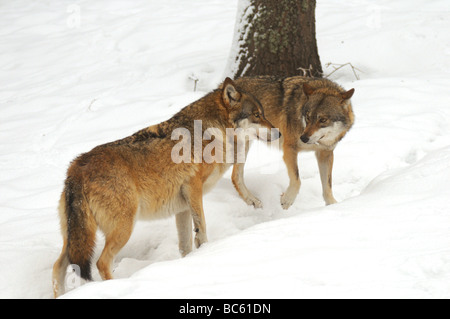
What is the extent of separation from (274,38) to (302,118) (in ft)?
7.39

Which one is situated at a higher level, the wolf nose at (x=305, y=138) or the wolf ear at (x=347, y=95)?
the wolf ear at (x=347, y=95)

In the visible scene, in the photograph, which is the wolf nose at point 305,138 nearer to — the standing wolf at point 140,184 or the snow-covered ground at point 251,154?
the standing wolf at point 140,184

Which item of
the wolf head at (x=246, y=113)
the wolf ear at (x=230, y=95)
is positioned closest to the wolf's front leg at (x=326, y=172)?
the wolf head at (x=246, y=113)

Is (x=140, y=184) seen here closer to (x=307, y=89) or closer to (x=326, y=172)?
(x=307, y=89)

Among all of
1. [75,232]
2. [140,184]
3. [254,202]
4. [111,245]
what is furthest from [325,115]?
[75,232]

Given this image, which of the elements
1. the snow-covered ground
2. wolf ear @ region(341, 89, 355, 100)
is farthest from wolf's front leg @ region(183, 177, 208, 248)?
wolf ear @ region(341, 89, 355, 100)

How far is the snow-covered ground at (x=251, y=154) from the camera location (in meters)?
2.90

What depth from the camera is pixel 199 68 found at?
29.4 ft

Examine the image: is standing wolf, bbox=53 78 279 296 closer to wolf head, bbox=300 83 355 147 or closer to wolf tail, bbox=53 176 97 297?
wolf tail, bbox=53 176 97 297

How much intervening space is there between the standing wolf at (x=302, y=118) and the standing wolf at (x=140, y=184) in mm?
768

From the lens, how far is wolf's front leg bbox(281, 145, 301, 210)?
231 inches

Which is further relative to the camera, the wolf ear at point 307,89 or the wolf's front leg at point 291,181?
the wolf's front leg at point 291,181
